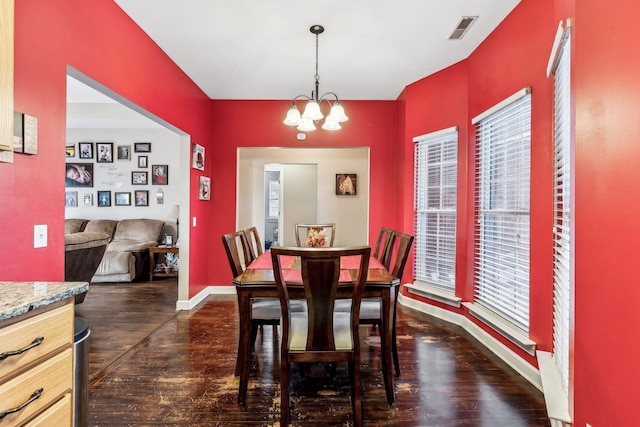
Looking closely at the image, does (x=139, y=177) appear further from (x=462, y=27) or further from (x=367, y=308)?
(x=462, y=27)

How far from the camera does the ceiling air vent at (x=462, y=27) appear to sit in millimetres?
2541

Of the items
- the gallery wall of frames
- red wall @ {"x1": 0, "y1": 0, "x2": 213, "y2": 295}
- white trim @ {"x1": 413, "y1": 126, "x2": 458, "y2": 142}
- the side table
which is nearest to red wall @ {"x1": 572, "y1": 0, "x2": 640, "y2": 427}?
white trim @ {"x1": 413, "y1": 126, "x2": 458, "y2": 142}

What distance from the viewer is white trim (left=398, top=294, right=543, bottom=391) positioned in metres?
2.18

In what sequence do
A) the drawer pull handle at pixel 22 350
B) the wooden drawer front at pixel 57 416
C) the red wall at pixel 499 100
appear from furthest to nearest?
the red wall at pixel 499 100
the wooden drawer front at pixel 57 416
the drawer pull handle at pixel 22 350

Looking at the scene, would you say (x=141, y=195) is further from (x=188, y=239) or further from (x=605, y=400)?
(x=605, y=400)

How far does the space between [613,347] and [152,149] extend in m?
6.63

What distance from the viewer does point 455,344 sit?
9.12ft

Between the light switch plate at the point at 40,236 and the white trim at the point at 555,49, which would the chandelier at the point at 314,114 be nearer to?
the white trim at the point at 555,49

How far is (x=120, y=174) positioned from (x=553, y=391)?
6.80m

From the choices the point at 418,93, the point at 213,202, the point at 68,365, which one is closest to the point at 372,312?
the point at 68,365

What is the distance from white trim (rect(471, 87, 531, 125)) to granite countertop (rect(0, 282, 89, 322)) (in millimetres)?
2826

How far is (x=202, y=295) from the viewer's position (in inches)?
164

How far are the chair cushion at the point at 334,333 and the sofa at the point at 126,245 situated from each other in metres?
3.81

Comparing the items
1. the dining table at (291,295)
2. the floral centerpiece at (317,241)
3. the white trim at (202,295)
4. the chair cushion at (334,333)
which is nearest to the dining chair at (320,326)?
the chair cushion at (334,333)
